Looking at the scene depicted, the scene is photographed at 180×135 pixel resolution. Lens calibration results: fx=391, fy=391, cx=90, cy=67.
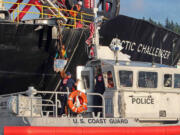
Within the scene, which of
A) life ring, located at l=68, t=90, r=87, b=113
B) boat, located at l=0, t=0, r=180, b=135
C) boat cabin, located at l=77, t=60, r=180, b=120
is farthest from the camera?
boat cabin, located at l=77, t=60, r=180, b=120

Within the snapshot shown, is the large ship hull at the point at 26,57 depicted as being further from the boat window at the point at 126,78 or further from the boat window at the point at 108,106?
the boat window at the point at 126,78

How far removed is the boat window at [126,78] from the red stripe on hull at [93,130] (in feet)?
4.70

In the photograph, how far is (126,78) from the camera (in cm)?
1238

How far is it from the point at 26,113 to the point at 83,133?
69.8 inches

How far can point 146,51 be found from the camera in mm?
25438

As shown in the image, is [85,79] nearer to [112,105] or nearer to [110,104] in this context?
[110,104]

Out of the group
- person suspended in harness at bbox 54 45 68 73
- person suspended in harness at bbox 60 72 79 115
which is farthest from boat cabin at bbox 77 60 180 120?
person suspended in harness at bbox 54 45 68 73

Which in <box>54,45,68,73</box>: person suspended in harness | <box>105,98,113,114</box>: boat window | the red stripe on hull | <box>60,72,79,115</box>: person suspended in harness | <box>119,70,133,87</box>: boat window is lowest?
the red stripe on hull

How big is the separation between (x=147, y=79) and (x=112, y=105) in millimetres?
1429

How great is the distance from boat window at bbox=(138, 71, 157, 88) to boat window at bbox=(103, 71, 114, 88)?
893mm

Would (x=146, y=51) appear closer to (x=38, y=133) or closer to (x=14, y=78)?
(x=14, y=78)

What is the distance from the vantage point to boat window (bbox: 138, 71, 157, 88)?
41.1ft

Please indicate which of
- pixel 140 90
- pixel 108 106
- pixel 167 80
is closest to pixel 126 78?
pixel 140 90

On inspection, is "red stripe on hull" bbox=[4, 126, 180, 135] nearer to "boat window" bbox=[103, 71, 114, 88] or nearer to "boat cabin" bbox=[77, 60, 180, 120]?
"boat cabin" bbox=[77, 60, 180, 120]
